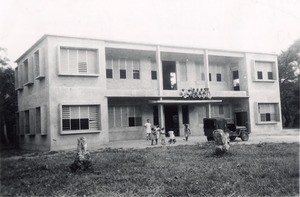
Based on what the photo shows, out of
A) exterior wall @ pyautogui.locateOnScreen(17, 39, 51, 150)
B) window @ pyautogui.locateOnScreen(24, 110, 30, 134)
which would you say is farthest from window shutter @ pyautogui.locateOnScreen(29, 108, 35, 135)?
window @ pyautogui.locateOnScreen(24, 110, 30, 134)

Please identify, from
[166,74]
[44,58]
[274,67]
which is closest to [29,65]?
[44,58]

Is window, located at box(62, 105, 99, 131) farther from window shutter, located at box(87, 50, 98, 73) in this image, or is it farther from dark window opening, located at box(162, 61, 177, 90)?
dark window opening, located at box(162, 61, 177, 90)

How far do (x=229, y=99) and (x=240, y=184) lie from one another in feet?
70.4

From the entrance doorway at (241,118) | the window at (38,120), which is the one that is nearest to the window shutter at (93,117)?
the window at (38,120)

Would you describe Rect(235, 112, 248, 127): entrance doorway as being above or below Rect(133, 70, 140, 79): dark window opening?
below

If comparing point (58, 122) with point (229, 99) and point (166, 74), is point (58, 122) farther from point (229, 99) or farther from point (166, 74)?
point (229, 99)

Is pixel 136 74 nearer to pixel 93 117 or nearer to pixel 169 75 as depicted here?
pixel 169 75

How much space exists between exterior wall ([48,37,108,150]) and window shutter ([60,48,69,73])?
344mm

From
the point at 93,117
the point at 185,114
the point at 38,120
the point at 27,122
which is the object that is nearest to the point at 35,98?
the point at 38,120

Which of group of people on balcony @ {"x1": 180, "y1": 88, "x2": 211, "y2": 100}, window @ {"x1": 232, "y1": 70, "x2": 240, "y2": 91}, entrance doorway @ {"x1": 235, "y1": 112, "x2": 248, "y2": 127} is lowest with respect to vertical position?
→ entrance doorway @ {"x1": 235, "y1": 112, "x2": 248, "y2": 127}

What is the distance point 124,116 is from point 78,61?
6.06m

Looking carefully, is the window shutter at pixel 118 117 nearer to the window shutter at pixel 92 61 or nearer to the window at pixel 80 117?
the window at pixel 80 117

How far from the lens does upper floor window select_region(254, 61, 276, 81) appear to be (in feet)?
89.5

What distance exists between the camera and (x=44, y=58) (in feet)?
62.5
